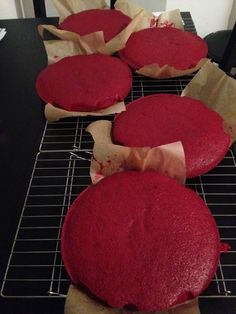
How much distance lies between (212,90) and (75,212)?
1.94 feet

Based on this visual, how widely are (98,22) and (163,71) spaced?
0.40 metres

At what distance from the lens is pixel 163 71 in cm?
121

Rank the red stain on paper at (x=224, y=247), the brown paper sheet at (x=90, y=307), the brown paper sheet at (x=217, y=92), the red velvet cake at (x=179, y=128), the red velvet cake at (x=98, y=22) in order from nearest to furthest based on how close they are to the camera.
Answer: the brown paper sheet at (x=90, y=307), the red stain on paper at (x=224, y=247), the red velvet cake at (x=179, y=128), the brown paper sheet at (x=217, y=92), the red velvet cake at (x=98, y=22)

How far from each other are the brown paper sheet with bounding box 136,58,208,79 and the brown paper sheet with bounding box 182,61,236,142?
9 cm

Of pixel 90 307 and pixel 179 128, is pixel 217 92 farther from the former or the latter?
pixel 90 307

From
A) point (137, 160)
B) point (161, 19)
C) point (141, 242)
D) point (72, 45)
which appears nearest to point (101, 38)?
point (72, 45)

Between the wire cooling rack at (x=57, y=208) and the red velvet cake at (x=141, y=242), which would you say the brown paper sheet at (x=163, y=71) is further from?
the red velvet cake at (x=141, y=242)

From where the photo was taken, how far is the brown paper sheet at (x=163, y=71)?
3.92 ft

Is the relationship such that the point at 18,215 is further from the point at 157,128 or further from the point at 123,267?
the point at 157,128

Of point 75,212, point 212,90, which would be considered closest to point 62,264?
point 75,212

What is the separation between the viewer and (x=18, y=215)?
2.82 feet

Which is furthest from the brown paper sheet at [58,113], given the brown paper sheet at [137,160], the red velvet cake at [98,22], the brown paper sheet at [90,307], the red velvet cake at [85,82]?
the brown paper sheet at [90,307]

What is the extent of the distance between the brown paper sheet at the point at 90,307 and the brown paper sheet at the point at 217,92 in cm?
51

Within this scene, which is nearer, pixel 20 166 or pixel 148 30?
pixel 20 166
